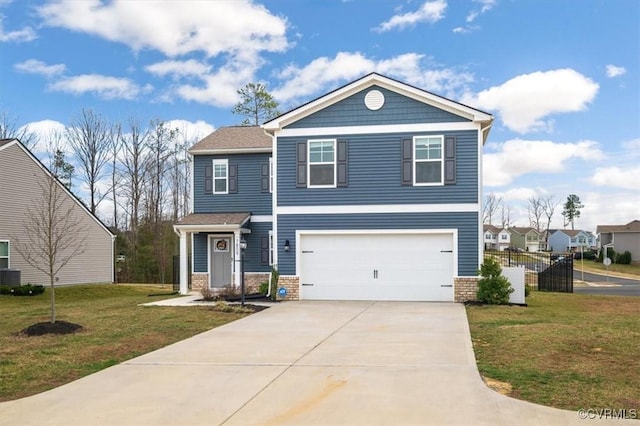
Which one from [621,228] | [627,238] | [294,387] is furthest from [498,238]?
[294,387]

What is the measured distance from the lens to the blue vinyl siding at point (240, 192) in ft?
68.7

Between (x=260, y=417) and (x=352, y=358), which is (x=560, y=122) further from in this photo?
(x=260, y=417)

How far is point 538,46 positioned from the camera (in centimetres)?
1756

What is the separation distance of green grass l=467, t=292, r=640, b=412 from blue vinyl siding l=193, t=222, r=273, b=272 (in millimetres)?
8755

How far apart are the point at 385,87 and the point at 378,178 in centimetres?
283

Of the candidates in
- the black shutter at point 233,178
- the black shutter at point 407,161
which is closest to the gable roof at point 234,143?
the black shutter at point 233,178

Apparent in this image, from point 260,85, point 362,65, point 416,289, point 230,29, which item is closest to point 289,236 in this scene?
point 416,289

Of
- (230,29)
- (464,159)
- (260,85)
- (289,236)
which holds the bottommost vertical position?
(289,236)

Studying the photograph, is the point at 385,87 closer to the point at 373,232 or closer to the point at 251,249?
the point at 373,232

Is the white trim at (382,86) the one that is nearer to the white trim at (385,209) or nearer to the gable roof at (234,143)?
the white trim at (385,209)

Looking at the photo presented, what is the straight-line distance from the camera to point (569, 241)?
81.1 metres

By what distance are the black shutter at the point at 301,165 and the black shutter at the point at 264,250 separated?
3655 millimetres

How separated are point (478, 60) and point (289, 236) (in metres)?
8.75

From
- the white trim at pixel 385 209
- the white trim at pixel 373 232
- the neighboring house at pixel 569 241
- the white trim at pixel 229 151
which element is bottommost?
the neighboring house at pixel 569 241
